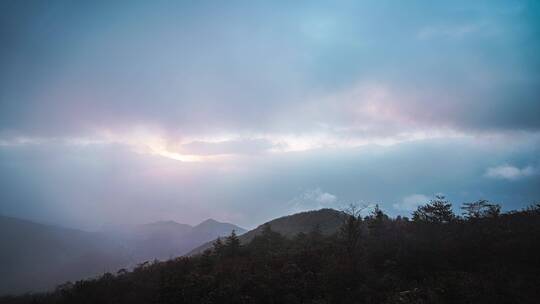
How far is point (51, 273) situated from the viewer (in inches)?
4341

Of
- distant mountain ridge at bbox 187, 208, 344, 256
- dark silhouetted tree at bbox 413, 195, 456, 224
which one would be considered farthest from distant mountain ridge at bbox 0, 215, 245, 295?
dark silhouetted tree at bbox 413, 195, 456, 224

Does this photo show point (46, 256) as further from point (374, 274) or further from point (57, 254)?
point (374, 274)

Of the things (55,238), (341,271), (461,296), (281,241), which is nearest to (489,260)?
(461,296)

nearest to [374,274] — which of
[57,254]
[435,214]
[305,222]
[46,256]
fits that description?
[435,214]

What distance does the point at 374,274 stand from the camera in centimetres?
1582

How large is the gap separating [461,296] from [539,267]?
17.5 feet

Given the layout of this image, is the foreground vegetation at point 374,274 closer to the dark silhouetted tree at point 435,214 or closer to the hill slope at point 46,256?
the dark silhouetted tree at point 435,214

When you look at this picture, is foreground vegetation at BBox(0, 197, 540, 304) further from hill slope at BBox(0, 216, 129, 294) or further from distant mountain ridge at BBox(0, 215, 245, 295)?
hill slope at BBox(0, 216, 129, 294)

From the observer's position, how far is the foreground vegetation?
13.5 m

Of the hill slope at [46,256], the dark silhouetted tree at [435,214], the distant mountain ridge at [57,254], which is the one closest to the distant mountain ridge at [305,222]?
the dark silhouetted tree at [435,214]

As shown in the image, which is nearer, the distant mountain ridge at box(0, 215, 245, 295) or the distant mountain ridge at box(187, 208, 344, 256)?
the distant mountain ridge at box(187, 208, 344, 256)

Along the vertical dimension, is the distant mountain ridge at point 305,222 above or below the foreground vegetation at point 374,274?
above

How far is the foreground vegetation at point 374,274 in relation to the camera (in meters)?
13.5

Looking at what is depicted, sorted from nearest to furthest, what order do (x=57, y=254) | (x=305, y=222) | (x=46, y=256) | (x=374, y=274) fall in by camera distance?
(x=374, y=274) → (x=305, y=222) → (x=46, y=256) → (x=57, y=254)
